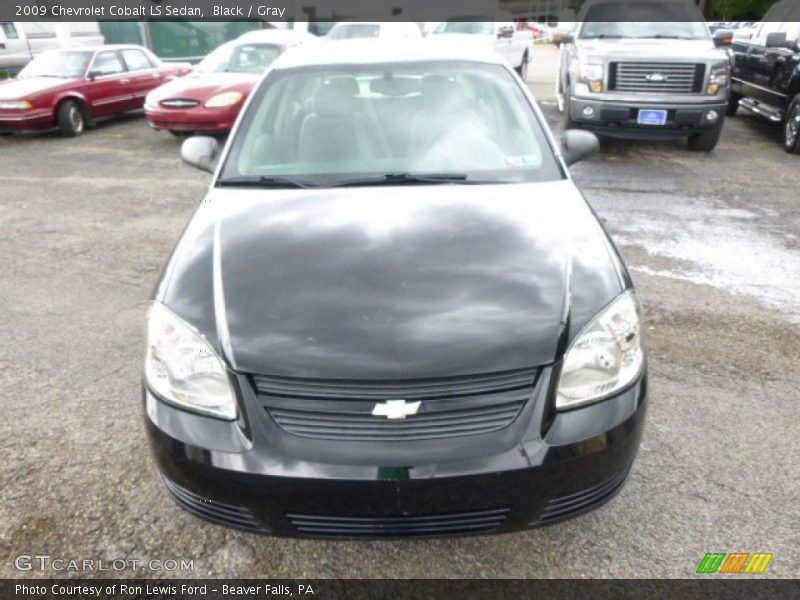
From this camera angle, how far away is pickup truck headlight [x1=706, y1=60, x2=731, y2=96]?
745 centimetres

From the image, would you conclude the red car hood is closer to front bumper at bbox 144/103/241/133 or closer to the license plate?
front bumper at bbox 144/103/241/133

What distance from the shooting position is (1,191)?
7426 millimetres

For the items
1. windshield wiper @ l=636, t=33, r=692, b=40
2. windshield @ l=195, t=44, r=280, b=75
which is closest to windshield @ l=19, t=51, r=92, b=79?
windshield @ l=195, t=44, r=280, b=75

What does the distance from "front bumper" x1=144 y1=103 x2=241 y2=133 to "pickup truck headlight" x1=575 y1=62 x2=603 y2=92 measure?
4565 mm

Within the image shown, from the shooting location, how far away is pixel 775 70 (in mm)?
8461

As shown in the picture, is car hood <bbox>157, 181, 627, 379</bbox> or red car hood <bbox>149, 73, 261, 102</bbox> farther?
red car hood <bbox>149, 73, 261, 102</bbox>

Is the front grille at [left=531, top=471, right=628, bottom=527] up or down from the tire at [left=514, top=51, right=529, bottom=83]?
up

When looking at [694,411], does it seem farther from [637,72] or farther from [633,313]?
[637,72]

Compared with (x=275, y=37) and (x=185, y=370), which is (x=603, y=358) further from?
(x=275, y=37)

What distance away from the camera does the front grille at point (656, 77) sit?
295 inches

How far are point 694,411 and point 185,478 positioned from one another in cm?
226

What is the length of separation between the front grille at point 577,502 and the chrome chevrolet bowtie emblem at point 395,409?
51cm

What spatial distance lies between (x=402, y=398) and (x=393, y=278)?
472 millimetres

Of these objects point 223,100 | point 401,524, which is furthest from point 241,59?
point 401,524
